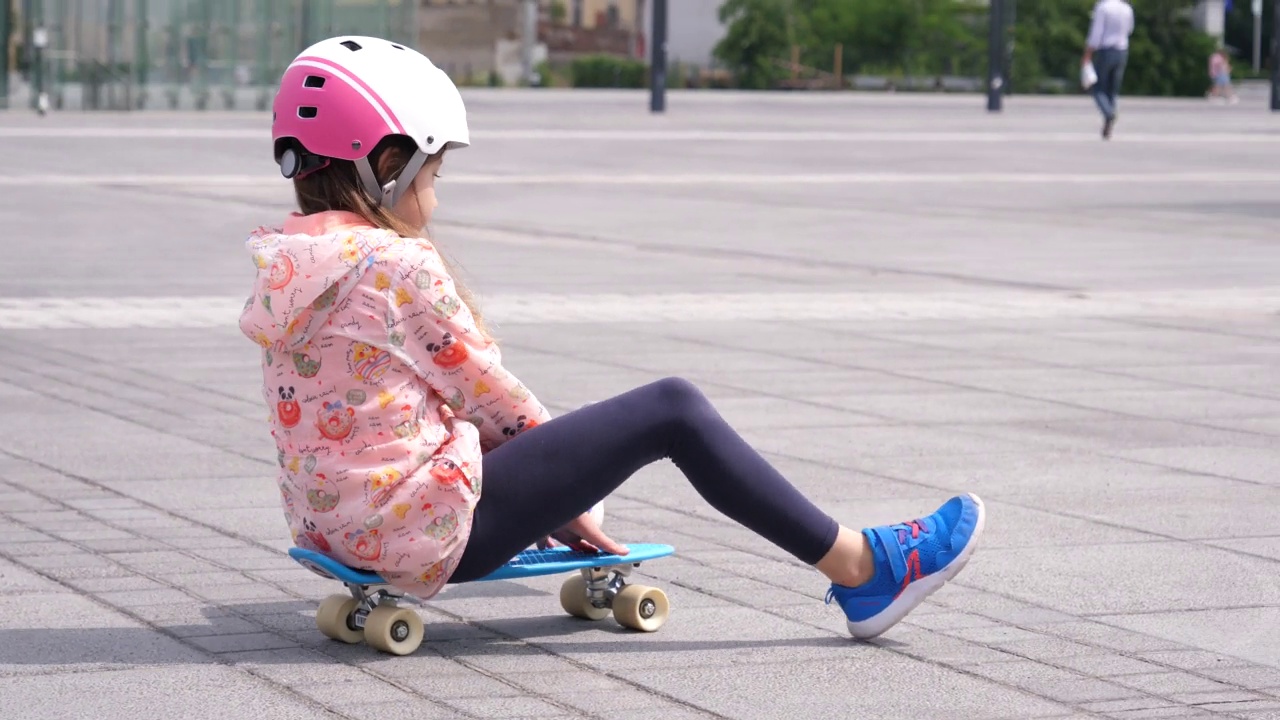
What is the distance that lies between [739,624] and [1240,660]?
1035 mm

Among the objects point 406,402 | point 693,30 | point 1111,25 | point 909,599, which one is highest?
point 693,30

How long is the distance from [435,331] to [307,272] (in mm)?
269

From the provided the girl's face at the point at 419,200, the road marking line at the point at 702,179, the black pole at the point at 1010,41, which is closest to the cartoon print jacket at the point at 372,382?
the girl's face at the point at 419,200

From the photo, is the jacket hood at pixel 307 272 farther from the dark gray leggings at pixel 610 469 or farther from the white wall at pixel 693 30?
the white wall at pixel 693 30

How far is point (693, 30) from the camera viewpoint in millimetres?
74438

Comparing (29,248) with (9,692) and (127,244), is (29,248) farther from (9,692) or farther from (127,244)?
(9,692)

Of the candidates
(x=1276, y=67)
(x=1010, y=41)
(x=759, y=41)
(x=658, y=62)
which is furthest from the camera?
(x=759, y=41)

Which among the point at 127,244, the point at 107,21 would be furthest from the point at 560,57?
the point at 127,244

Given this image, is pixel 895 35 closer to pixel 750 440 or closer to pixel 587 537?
pixel 750 440

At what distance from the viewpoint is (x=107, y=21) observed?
33875 millimetres

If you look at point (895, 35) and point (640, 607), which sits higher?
point (895, 35)

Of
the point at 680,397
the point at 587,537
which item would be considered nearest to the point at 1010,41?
the point at 587,537

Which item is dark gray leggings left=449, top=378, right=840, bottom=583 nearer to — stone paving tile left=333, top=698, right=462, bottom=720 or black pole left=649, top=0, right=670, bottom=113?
stone paving tile left=333, top=698, right=462, bottom=720

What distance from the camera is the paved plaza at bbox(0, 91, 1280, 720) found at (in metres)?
3.96
